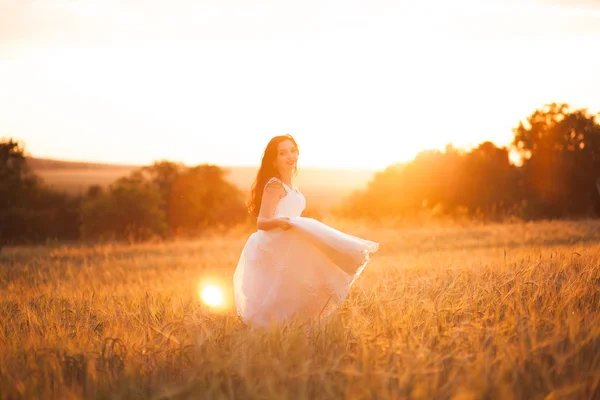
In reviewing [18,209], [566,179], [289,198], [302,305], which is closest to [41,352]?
[302,305]

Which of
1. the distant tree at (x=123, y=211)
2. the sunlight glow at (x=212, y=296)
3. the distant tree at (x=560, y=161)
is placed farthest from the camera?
the distant tree at (x=123, y=211)

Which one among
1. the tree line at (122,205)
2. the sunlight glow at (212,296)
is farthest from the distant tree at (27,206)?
the sunlight glow at (212,296)

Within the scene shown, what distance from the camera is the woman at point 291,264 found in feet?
17.9

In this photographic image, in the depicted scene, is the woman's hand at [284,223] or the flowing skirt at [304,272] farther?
the woman's hand at [284,223]

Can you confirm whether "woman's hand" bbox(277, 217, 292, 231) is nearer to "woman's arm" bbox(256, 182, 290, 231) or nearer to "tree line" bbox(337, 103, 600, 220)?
"woman's arm" bbox(256, 182, 290, 231)

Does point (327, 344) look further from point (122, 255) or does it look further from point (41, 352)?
point (122, 255)

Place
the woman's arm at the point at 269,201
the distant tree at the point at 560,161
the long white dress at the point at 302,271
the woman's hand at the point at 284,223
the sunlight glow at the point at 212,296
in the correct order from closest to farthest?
the long white dress at the point at 302,271 < the woman's hand at the point at 284,223 < the woman's arm at the point at 269,201 < the sunlight glow at the point at 212,296 < the distant tree at the point at 560,161

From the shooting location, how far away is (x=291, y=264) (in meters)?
5.62

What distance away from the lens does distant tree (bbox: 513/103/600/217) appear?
22.1 meters

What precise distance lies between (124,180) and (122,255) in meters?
13.5

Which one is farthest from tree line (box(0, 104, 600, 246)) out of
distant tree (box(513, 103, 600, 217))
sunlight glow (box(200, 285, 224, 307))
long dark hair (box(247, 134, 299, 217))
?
long dark hair (box(247, 134, 299, 217))

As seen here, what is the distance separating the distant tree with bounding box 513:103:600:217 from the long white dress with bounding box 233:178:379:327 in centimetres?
1932

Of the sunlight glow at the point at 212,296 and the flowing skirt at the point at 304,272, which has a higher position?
the flowing skirt at the point at 304,272

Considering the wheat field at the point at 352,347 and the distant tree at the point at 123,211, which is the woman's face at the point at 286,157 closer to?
the wheat field at the point at 352,347
